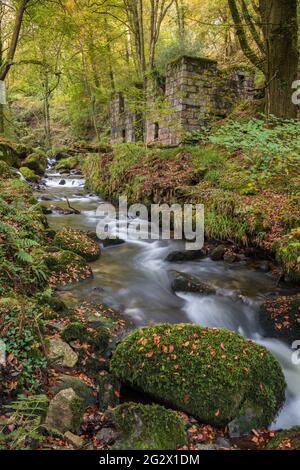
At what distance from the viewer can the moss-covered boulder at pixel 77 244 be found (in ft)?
22.2

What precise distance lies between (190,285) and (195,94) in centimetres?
873

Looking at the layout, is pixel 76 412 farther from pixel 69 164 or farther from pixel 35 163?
pixel 69 164

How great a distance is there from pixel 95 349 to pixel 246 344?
5.23 feet

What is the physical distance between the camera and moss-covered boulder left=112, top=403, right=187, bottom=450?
2699mm

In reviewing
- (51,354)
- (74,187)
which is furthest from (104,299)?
(74,187)

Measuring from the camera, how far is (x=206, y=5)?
20141 mm

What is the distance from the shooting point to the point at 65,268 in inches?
231

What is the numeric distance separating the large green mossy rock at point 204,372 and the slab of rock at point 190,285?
197 cm

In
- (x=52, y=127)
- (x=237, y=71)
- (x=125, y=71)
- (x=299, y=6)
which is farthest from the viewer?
(x=52, y=127)

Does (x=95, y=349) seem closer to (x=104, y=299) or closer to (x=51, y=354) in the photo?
(x=51, y=354)

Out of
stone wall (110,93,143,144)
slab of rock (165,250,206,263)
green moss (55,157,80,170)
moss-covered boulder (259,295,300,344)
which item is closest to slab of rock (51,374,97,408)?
moss-covered boulder (259,295,300,344)

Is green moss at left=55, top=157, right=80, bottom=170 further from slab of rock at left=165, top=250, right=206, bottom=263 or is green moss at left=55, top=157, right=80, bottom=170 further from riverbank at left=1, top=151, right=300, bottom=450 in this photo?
riverbank at left=1, top=151, right=300, bottom=450

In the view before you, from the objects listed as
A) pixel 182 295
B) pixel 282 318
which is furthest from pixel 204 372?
pixel 182 295

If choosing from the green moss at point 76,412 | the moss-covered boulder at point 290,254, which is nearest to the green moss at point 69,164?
the moss-covered boulder at point 290,254
